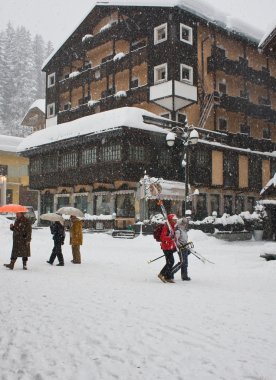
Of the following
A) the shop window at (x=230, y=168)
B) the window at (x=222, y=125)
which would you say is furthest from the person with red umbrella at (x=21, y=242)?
the window at (x=222, y=125)

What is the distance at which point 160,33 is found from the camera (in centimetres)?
3166

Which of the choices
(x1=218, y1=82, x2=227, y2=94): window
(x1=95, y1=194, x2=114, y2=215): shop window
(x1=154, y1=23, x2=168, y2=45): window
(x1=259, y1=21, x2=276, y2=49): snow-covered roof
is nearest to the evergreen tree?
(x1=95, y1=194, x2=114, y2=215): shop window

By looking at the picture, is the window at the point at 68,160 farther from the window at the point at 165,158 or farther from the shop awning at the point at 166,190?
the window at the point at 165,158

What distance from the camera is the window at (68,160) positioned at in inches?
1258

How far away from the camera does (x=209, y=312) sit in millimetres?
6562

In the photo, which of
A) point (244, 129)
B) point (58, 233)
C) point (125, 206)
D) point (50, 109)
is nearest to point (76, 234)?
point (58, 233)

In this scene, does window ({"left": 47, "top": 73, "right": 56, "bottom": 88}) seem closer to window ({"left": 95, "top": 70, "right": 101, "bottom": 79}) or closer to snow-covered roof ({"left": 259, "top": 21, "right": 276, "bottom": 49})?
window ({"left": 95, "top": 70, "right": 101, "bottom": 79})

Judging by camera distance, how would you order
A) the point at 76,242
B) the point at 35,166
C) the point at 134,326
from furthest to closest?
the point at 35,166 < the point at 76,242 < the point at 134,326

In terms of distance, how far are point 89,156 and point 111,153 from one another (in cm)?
264

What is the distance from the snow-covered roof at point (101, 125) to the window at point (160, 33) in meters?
6.38

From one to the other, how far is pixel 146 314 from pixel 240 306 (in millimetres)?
1850

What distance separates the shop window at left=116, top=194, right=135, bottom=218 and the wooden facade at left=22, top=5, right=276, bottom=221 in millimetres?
622

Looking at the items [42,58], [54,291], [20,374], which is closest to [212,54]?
[54,291]

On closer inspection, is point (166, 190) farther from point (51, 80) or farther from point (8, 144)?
point (8, 144)
